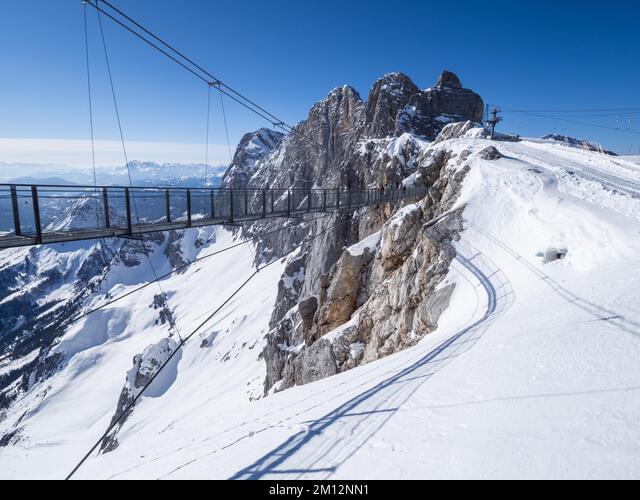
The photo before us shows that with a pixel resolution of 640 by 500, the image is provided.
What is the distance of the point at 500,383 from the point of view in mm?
5160

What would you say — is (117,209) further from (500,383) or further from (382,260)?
(382,260)

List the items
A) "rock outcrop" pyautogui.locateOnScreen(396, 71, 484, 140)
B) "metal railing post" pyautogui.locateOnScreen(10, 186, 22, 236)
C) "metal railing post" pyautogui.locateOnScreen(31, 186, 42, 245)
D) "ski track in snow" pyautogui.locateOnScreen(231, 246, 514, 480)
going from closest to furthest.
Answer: "ski track in snow" pyautogui.locateOnScreen(231, 246, 514, 480) → "metal railing post" pyautogui.locateOnScreen(10, 186, 22, 236) → "metal railing post" pyautogui.locateOnScreen(31, 186, 42, 245) → "rock outcrop" pyautogui.locateOnScreen(396, 71, 484, 140)

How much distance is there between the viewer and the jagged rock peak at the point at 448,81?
221ft

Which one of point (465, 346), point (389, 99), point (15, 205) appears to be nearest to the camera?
point (15, 205)

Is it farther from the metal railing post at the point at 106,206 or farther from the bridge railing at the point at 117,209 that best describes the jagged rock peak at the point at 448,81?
the metal railing post at the point at 106,206

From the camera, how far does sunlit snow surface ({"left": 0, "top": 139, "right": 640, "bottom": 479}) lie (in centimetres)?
369

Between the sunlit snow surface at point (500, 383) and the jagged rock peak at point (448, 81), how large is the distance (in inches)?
2209

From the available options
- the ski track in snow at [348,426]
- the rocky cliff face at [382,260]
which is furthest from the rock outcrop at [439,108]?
the ski track in snow at [348,426]

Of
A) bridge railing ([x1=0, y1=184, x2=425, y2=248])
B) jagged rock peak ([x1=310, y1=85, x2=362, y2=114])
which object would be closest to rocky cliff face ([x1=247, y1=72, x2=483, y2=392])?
bridge railing ([x1=0, y1=184, x2=425, y2=248])

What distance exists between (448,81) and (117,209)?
249 ft

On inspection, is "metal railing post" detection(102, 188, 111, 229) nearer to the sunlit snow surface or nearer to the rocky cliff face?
the sunlit snow surface

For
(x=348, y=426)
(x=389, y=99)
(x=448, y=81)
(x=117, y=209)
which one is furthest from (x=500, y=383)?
(x=448, y=81)

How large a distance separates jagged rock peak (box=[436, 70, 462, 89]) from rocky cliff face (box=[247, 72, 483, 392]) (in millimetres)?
246
